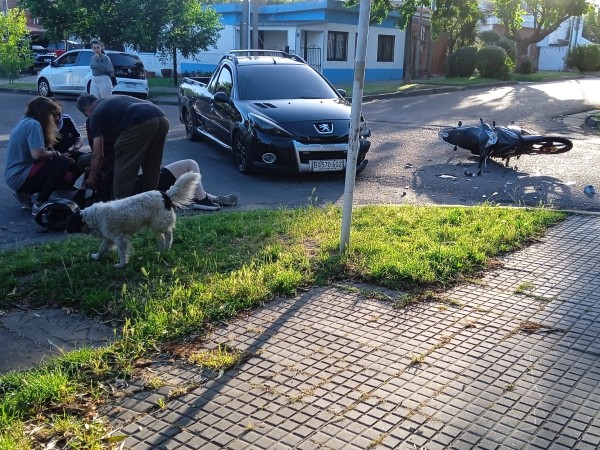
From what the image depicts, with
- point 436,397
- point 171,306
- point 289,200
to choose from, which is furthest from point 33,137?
point 436,397

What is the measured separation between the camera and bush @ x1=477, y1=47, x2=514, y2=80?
106ft

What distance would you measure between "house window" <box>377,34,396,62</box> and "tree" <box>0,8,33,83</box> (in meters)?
18.5

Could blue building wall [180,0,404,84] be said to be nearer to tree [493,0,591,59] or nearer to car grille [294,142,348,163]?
tree [493,0,591,59]

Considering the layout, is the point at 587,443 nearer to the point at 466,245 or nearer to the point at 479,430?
A: the point at 479,430

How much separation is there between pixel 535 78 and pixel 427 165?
27.7 metres

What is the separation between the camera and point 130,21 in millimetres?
25219

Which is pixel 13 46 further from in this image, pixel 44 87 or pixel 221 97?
pixel 221 97

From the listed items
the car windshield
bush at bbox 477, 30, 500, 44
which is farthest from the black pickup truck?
bush at bbox 477, 30, 500, 44

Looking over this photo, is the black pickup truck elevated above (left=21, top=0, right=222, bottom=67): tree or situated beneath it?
situated beneath

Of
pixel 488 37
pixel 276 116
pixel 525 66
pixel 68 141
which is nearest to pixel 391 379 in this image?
pixel 68 141

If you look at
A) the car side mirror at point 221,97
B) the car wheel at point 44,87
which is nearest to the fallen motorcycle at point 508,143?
the car side mirror at point 221,97

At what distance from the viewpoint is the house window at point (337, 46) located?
33.1 m

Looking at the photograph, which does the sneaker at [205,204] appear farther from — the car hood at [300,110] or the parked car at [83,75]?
the parked car at [83,75]

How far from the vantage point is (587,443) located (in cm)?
310
